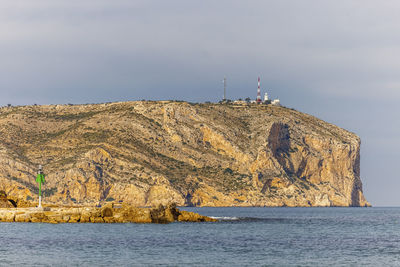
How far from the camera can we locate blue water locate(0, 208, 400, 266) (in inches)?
1924

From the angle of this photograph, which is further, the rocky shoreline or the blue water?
the rocky shoreline

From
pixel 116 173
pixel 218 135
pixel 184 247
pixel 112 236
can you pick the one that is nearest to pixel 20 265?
pixel 184 247

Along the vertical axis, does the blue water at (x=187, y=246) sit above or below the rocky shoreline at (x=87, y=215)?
below

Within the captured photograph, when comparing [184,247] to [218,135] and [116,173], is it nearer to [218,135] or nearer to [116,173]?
[116,173]

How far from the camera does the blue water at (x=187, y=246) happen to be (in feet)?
160

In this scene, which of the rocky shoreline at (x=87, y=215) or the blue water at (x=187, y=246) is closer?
the blue water at (x=187, y=246)

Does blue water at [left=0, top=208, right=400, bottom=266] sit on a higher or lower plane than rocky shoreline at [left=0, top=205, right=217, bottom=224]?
lower

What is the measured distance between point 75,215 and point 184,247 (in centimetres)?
3340

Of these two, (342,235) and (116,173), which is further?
(116,173)

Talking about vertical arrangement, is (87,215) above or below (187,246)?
above

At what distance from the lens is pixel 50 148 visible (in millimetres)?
190000

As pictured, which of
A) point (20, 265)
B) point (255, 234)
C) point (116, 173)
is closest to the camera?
point (20, 265)

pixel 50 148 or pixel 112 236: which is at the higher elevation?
pixel 50 148

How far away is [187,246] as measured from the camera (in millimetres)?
59969
